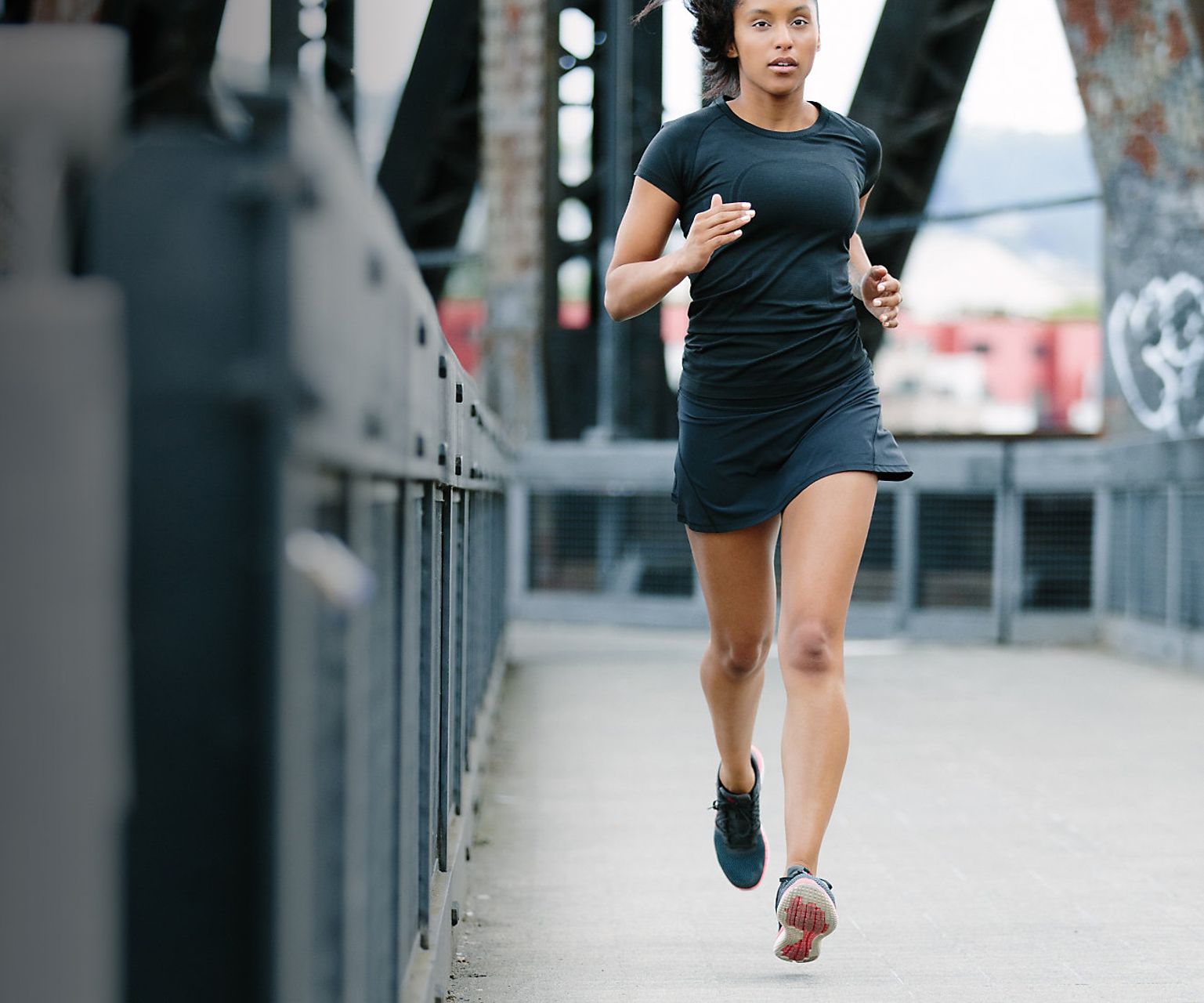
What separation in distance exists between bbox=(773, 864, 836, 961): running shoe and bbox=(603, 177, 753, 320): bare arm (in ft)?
3.54

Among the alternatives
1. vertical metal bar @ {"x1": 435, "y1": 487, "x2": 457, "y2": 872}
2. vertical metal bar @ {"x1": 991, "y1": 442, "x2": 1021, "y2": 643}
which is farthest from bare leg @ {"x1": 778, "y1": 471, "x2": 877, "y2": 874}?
vertical metal bar @ {"x1": 991, "y1": 442, "x2": 1021, "y2": 643}

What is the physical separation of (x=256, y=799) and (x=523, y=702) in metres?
6.76

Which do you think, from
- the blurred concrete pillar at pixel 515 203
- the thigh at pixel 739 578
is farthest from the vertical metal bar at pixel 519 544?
the thigh at pixel 739 578

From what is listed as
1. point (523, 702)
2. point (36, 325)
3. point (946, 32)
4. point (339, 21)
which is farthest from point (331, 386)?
point (339, 21)

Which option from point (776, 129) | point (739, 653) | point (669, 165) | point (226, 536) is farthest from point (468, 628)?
point (226, 536)

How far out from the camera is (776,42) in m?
3.48

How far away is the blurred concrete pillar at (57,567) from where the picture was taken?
1203 mm

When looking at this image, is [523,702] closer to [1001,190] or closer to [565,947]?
[565,947]

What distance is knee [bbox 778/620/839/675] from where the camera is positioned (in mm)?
3316

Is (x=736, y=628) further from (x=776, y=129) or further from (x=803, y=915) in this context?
(x=776, y=129)

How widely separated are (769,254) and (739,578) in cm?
66

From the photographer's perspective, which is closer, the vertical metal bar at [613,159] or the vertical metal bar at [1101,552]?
the vertical metal bar at [1101,552]

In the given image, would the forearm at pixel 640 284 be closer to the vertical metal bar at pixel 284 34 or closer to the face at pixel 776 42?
the face at pixel 776 42

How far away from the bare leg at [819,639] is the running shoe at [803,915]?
0.11 meters
